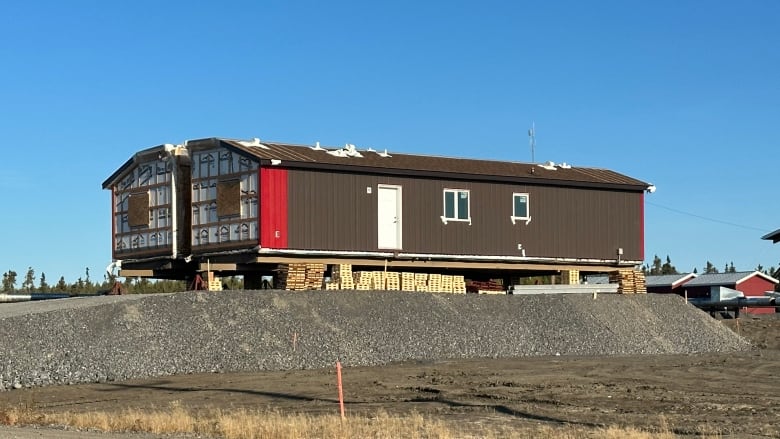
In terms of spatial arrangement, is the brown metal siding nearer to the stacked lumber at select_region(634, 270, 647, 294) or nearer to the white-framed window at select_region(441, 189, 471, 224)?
the white-framed window at select_region(441, 189, 471, 224)

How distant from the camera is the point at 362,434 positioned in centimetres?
1881

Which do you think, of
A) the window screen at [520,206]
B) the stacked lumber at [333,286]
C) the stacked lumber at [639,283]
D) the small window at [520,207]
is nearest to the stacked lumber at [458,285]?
the small window at [520,207]

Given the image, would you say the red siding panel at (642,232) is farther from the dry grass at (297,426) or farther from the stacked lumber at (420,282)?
the dry grass at (297,426)

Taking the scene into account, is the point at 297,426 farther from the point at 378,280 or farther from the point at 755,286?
the point at 755,286

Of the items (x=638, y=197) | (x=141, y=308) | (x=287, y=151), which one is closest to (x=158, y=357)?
(x=141, y=308)

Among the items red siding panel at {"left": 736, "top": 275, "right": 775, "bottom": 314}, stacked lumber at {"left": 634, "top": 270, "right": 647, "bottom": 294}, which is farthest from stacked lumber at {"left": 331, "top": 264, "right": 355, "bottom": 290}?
red siding panel at {"left": 736, "top": 275, "right": 775, "bottom": 314}

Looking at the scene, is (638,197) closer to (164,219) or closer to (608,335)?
(608,335)

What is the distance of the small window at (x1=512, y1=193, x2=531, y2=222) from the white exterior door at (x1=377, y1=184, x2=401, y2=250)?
4.86 metres

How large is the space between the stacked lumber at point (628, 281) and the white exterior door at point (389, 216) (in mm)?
9386

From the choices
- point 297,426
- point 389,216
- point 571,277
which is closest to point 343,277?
point 389,216

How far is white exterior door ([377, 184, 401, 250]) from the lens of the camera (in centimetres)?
3934

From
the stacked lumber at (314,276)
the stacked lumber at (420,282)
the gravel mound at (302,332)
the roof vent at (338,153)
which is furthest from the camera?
the roof vent at (338,153)

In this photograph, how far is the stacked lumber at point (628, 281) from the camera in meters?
43.5

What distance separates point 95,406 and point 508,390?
30.3 ft
